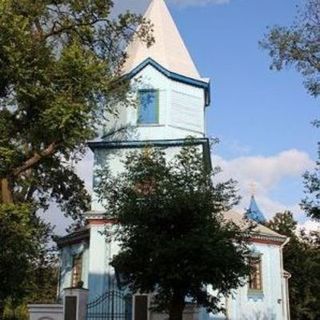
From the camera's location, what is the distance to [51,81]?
19781 millimetres

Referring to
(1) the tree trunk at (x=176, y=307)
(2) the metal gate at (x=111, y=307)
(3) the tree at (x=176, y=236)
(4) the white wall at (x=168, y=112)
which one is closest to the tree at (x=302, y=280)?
(4) the white wall at (x=168, y=112)

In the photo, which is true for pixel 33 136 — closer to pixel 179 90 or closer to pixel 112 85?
pixel 112 85

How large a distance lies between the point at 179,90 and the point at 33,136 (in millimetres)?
8376

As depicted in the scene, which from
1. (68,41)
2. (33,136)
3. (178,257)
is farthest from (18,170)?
(178,257)

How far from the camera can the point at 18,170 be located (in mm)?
21000

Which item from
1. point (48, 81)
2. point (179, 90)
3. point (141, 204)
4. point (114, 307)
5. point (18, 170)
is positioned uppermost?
point (179, 90)

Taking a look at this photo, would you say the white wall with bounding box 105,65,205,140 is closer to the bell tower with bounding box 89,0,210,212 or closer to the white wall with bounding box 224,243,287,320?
the bell tower with bounding box 89,0,210,212

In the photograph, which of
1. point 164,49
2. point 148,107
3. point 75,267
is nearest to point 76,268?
point 75,267

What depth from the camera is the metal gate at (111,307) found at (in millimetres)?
22055

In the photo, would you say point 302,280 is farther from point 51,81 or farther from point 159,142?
point 51,81

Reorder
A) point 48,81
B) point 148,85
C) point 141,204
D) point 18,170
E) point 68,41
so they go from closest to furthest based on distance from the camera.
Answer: point 141,204, point 48,81, point 18,170, point 68,41, point 148,85

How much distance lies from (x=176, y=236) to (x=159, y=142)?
8560mm

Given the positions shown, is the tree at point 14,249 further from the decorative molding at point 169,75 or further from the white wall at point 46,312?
the decorative molding at point 169,75

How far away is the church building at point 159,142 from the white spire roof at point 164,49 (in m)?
0.04
